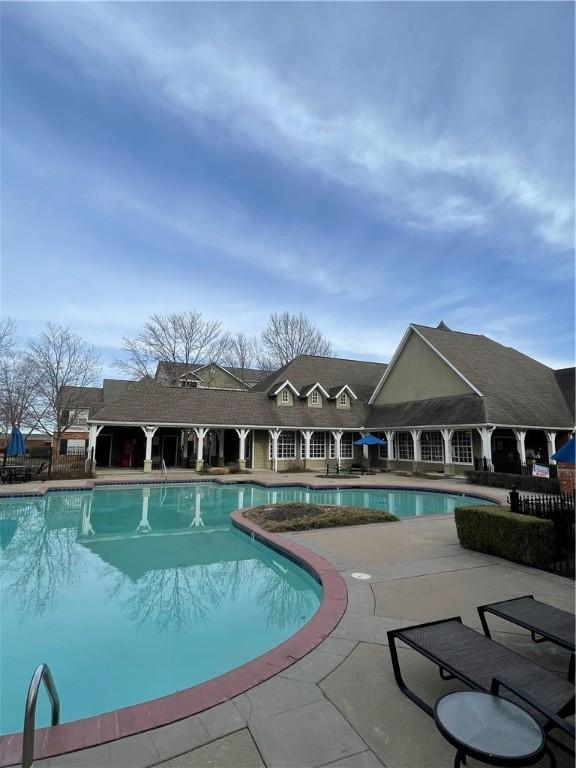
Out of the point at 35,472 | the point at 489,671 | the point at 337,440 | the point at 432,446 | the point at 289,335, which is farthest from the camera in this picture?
the point at 289,335

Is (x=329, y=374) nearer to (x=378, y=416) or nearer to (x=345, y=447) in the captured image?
(x=378, y=416)

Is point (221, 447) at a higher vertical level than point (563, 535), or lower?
higher

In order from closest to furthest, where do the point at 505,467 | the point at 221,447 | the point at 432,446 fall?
the point at 505,467 < the point at 432,446 < the point at 221,447

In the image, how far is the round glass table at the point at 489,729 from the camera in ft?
7.40

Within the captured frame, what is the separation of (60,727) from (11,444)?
65.5ft

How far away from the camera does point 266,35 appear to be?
355 inches

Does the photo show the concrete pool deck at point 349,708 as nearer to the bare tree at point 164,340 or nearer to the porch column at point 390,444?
the porch column at point 390,444

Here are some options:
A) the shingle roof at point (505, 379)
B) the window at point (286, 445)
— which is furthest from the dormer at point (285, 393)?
the shingle roof at point (505, 379)

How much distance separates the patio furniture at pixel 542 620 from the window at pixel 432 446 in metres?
21.3

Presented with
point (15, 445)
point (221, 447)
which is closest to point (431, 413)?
point (221, 447)

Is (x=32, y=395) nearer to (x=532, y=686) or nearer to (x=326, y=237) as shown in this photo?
(x=326, y=237)

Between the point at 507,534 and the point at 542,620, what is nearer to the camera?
the point at 542,620

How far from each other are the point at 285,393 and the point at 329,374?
586 centimetres

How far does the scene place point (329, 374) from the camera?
34.2 m
